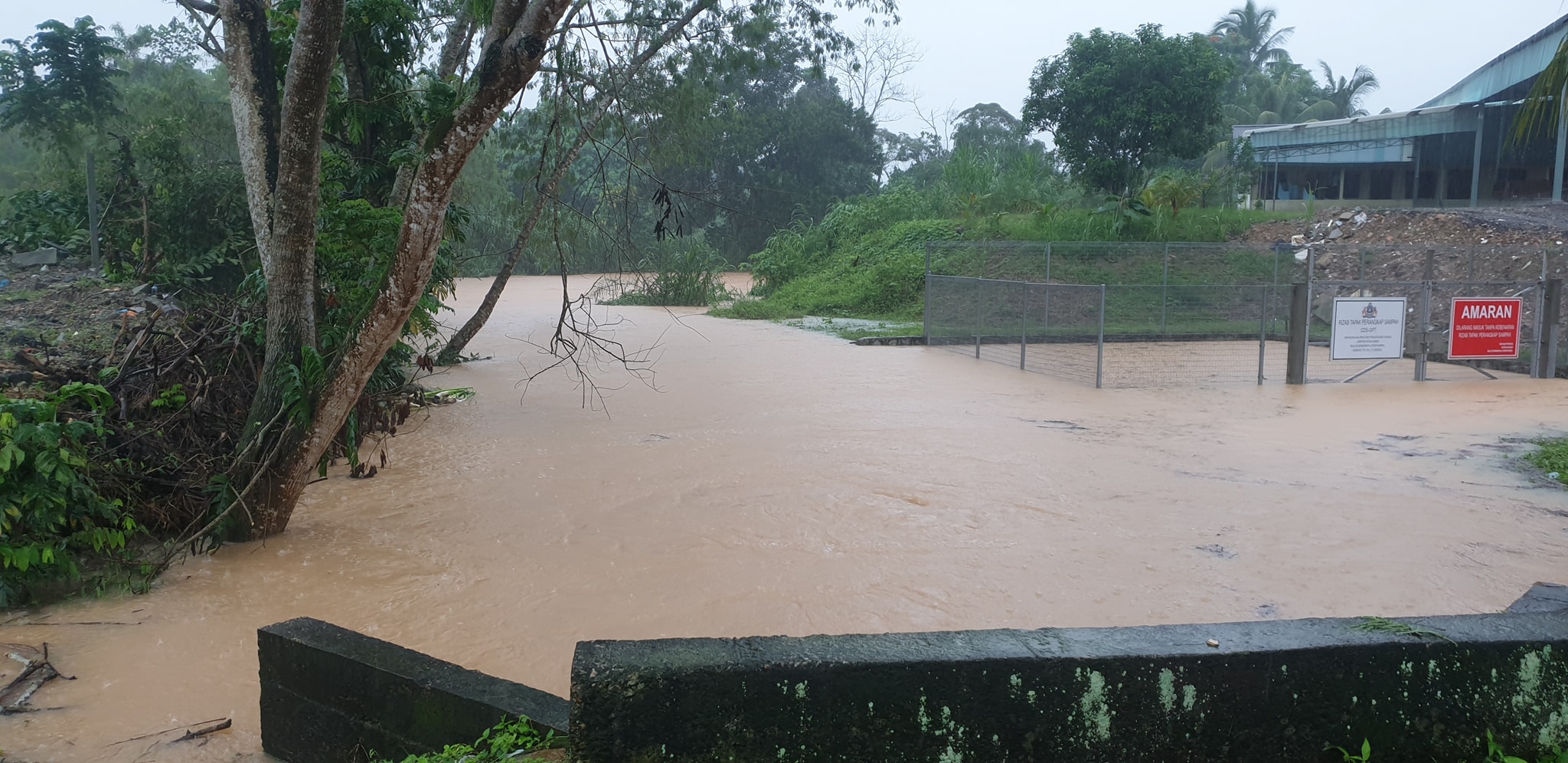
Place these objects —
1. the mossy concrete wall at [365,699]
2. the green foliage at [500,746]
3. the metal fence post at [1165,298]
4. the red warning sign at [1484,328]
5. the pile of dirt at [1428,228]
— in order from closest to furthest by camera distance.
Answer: the green foliage at [500,746], the mossy concrete wall at [365,699], the red warning sign at [1484,328], the metal fence post at [1165,298], the pile of dirt at [1428,228]

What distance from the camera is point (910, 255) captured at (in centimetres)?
2844

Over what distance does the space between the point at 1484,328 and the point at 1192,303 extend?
719 centimetres

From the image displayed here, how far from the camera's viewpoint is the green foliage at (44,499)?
17.9 feet

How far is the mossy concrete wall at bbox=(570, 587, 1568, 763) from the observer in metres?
2.68

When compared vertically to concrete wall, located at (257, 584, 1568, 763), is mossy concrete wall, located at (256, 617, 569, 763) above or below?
below

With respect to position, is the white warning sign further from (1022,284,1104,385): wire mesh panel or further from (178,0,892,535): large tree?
(178,0,892,535): large tree

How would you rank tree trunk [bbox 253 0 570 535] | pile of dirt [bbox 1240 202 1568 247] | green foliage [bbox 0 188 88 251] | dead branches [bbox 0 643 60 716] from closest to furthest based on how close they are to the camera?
1. dead branches [bbox 0 643 60 716]
2. tree trunk [bbox 253 0 570 535]
3. green foliage [bbox 0 188 88 251]
4. pile of dirt [bbox 1240 202 1568 247]

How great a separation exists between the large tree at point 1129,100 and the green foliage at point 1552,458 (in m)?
20.6

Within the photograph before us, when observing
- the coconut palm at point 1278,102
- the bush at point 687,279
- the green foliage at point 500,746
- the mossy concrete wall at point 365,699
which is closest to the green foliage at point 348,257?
the mossy concrete wall at point 365,699

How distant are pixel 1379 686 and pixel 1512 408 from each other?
12.0m

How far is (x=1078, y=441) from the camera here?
1044 centimetres

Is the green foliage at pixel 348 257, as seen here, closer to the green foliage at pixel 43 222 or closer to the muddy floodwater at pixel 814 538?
the muddy floodwater at pixel 814 538

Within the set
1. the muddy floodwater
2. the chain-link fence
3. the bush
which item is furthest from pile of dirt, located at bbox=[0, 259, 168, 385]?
the bush

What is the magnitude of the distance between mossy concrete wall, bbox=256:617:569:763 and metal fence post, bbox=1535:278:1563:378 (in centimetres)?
1602
